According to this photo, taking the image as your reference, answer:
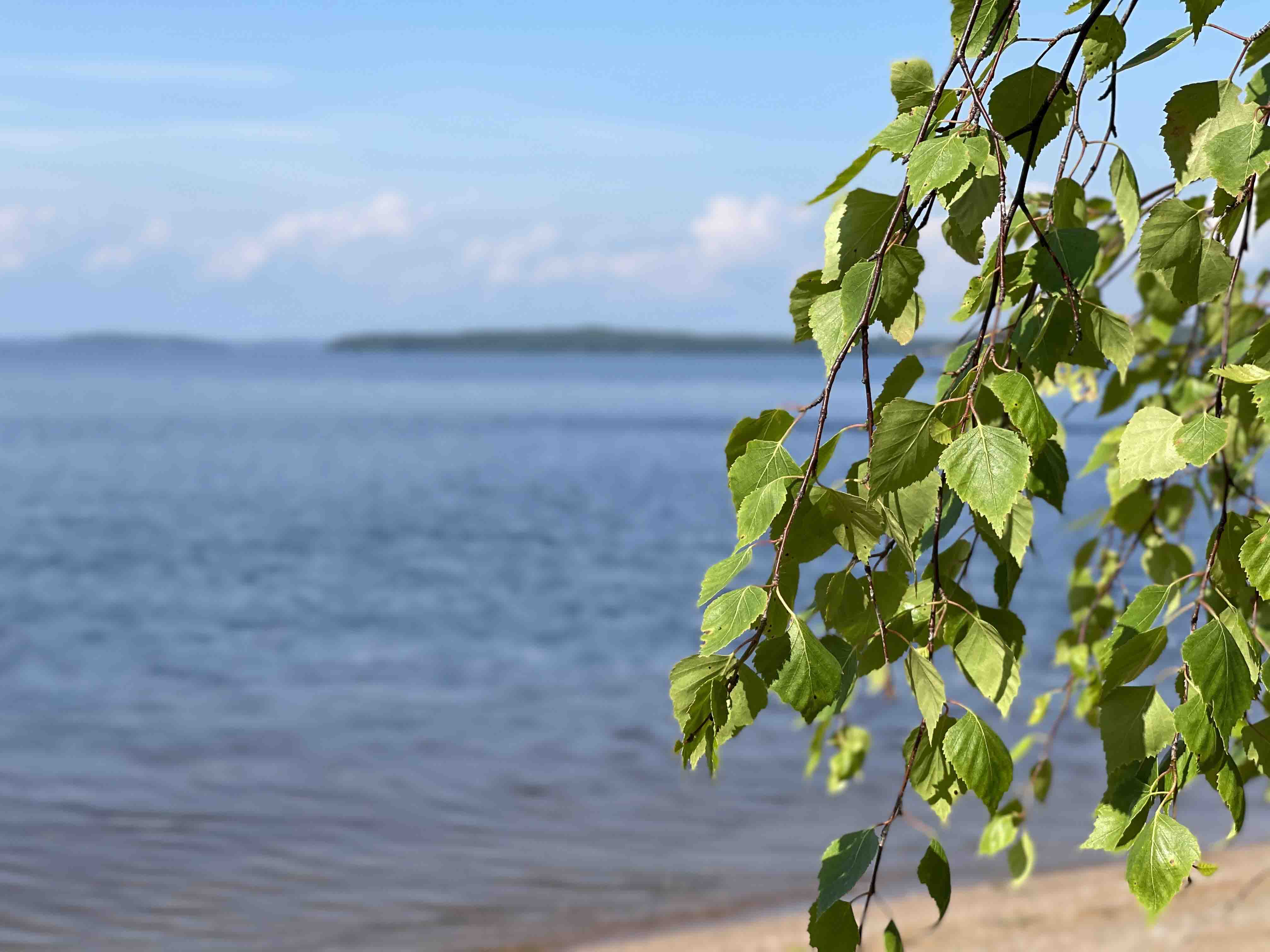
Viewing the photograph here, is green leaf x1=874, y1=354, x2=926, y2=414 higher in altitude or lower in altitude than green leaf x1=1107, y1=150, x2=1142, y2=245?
lower

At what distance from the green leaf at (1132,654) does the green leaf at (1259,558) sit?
0.12m

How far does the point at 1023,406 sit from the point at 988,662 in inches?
11.1

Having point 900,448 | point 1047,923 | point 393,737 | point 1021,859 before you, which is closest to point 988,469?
point 900,448

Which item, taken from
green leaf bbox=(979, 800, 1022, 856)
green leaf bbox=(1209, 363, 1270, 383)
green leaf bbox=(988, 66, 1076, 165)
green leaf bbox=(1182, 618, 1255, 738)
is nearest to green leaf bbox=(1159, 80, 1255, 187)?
green leaf bbox=(988, 66, 1076, 165)

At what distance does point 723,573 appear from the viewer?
116 cm

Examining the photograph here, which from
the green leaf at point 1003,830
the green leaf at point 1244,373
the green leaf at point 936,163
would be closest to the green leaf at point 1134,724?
the green leaf at point 1244,373

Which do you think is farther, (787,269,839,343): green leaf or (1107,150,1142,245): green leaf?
(1107,150,1142,245): green leaf

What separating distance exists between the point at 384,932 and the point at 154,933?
47.1 inches

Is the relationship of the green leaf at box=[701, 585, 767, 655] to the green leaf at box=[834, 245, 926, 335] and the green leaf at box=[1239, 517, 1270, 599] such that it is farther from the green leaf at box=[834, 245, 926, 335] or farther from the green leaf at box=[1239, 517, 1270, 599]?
the green leaf at box=[1239, 517, 1270, 599]

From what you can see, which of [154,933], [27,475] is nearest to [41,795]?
[154,933]

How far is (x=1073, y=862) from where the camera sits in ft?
24.1

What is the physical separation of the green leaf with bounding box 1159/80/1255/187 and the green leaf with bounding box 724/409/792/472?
1.65 ft

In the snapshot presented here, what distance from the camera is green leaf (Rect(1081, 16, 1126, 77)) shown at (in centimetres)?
133

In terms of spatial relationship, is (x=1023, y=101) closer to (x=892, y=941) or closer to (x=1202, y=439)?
(x=1202, y=439)
